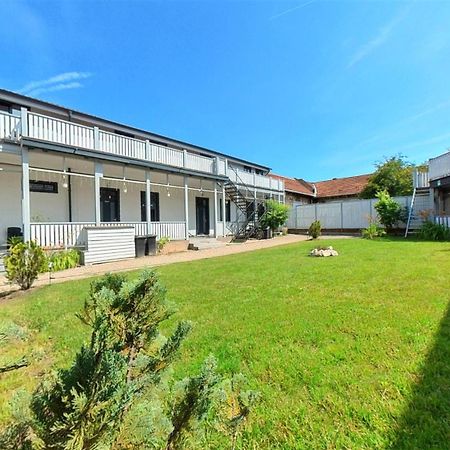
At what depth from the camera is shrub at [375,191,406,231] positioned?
17859mm

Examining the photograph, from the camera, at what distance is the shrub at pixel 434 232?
13.9 meters

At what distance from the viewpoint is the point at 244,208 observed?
74.0ft

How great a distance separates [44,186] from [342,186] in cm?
3134

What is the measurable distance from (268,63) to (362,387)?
56.4 feet

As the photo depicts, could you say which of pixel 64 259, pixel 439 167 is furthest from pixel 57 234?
pixel 439 167

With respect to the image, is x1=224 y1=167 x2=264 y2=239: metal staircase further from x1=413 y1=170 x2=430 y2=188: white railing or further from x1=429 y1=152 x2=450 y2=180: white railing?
x1=429 y1=152 x2=450 y2=180: white railing

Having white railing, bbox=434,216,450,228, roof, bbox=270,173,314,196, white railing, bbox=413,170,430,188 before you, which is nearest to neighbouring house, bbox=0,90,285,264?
roof, bbox=270,173,314,196

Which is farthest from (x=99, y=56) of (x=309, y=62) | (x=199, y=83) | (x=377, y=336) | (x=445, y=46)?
(x=377, y=336)

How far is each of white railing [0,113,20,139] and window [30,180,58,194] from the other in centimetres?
315

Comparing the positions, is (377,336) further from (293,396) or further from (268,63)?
(268,63)

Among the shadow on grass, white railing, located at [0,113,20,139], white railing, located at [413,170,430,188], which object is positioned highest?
white railing, located at [0,113,20,139]

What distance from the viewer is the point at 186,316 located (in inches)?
177

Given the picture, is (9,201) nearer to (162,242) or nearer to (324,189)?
(162,242)

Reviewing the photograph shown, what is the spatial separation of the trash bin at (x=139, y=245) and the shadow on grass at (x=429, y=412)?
39.6ft
